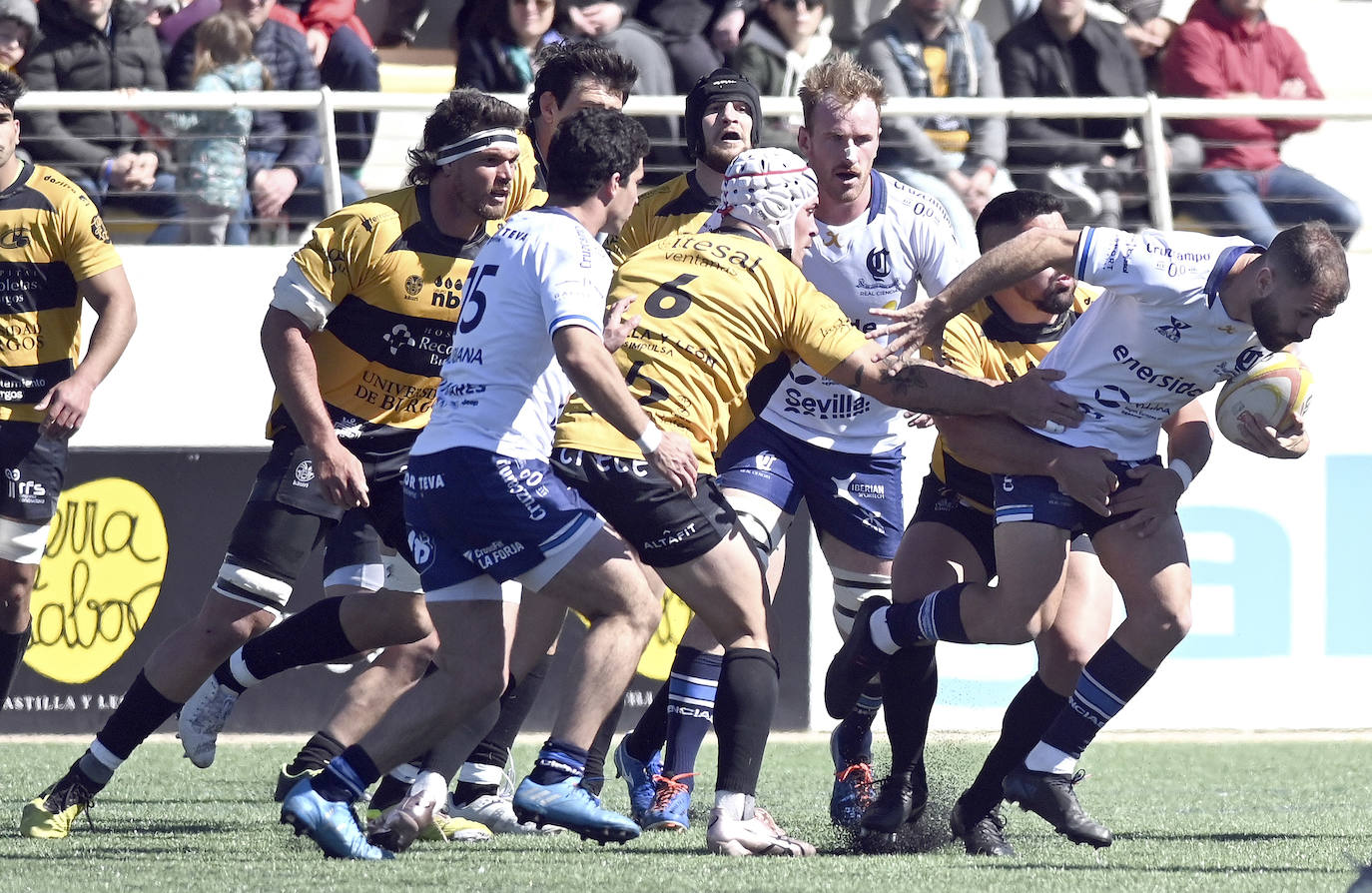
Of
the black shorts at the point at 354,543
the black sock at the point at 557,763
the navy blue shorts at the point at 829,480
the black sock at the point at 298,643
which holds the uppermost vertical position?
the navy blue shorts at the point at 829,480

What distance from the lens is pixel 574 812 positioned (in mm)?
5066

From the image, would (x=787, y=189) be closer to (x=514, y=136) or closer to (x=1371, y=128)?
(x=514, y=136)

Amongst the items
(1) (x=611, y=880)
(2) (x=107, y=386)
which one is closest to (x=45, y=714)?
(2) (x=107, y=386)

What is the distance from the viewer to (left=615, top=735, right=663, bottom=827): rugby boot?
637 cm

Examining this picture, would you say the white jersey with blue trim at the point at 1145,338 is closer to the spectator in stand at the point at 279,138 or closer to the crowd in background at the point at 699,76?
the crowd in background at the point at 699,76

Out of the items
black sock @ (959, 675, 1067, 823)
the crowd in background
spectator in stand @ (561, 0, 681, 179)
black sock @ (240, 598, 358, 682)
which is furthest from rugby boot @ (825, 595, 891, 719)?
spectator in stand @ (561, 0, 681, 179)

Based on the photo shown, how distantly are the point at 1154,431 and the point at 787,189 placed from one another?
1319mm

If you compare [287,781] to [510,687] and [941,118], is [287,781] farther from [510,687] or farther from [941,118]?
[941,118]

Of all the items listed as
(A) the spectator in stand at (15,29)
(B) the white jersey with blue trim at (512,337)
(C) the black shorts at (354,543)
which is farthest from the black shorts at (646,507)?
(A) the spectator in stand at (15,29)

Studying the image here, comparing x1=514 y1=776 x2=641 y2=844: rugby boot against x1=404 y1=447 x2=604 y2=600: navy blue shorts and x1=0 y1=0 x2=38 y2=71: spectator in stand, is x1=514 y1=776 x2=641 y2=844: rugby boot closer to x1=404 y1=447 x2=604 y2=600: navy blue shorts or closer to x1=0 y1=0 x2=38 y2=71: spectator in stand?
x1=404 y1=447 x2=604 y2=600: navy blue shorts

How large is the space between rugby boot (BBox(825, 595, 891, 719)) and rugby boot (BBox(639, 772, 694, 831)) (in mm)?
590

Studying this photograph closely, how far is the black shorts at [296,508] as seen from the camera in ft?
20.4

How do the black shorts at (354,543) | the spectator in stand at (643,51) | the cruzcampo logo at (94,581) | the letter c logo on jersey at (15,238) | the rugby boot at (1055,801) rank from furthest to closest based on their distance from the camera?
the spectator in stand at (643,51), the cruzcampo logo at (94,581), the letter c logo on jersey at (15,238), the black shorts at (354,543), the rugby boot at (1055,801)

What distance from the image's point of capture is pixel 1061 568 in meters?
5.78
